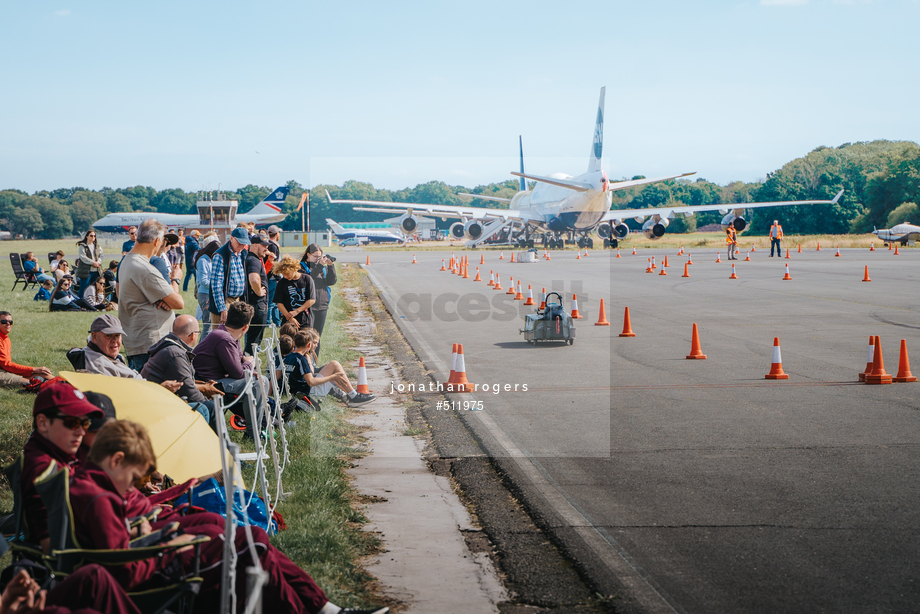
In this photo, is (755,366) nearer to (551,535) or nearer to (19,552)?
(551,535)

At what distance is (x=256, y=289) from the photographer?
431 inches

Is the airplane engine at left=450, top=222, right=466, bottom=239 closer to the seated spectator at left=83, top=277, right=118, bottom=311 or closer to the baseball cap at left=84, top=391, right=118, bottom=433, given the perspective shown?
the seated spectator at left=83, top=277, right=118, bottom=311

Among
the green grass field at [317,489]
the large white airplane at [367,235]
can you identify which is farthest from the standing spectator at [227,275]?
the large white airplane at [367,235]

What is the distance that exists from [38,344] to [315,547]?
10.1 meters

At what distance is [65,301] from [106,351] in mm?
13724

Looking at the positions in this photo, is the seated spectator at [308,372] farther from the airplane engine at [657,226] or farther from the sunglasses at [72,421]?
the airplane engine at [657,226]

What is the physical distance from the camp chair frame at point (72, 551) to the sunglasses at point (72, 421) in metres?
0.39

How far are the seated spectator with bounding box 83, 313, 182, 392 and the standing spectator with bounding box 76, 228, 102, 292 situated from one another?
11880mm

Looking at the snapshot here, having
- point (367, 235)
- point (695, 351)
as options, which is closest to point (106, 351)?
point (695, 351)

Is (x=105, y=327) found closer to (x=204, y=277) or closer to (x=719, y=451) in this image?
(x=204, y=277)

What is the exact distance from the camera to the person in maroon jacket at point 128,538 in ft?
10.9

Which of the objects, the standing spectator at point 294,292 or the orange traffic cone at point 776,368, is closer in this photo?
the standing spectator at point 294,292

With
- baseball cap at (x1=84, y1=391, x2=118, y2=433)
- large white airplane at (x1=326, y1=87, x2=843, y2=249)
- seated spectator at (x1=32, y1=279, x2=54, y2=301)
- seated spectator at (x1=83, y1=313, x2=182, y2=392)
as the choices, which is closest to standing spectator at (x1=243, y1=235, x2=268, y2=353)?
seated spectator at (x1=83, y1=313, x2=182, y2=392)

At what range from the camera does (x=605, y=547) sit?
5172mm
